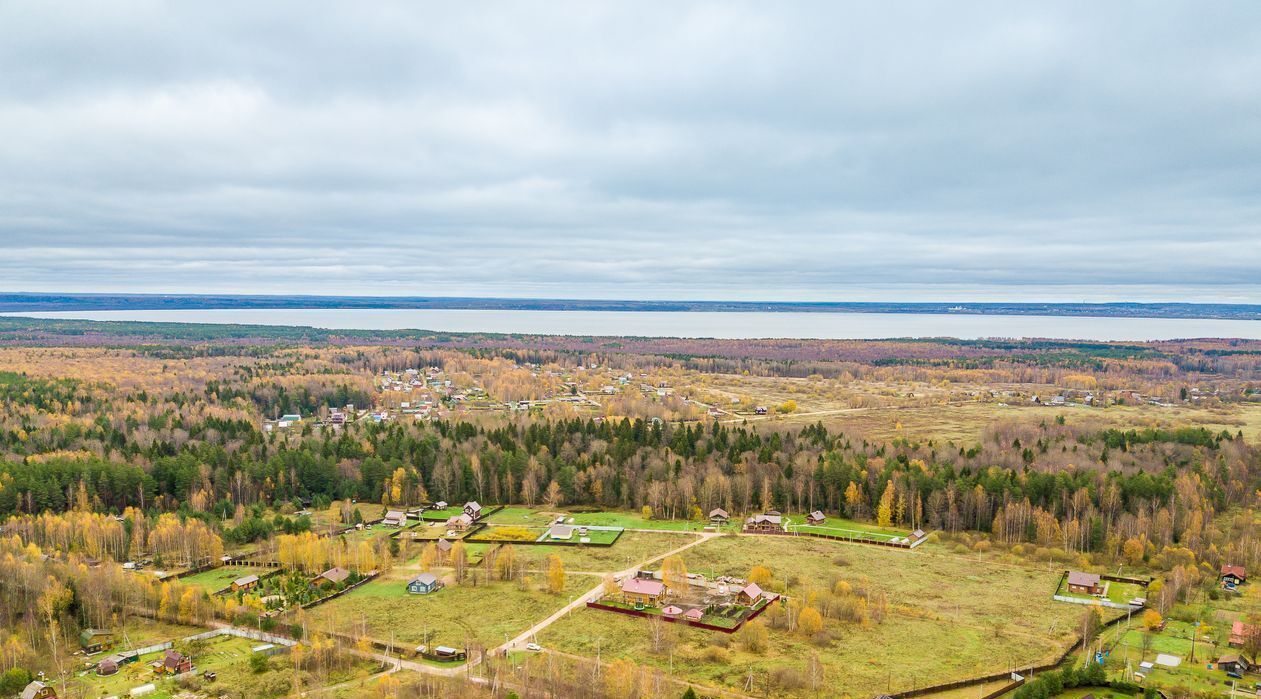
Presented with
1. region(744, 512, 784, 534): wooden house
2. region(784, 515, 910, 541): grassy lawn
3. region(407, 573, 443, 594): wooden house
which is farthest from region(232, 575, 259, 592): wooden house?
region(784, 515, 910, 541): grassy lawn

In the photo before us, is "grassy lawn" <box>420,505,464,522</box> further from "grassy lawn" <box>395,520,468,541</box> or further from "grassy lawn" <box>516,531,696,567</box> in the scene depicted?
"grassy lawn" <box>516,531,696,567</box>

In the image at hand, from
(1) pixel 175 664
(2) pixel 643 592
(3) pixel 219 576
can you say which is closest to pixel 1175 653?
(2) pixel 643 592

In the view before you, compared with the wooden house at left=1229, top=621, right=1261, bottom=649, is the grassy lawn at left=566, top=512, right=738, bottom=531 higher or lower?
lower

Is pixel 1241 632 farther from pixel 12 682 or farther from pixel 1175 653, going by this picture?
pixel 12 682

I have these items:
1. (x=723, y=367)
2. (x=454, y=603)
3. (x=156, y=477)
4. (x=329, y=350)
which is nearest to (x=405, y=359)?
(x=329, y=350)

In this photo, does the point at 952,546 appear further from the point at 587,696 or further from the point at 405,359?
the point at 405,359

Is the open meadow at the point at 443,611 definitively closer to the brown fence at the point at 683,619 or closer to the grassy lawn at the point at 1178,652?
the brown fence at the point at 683,619
